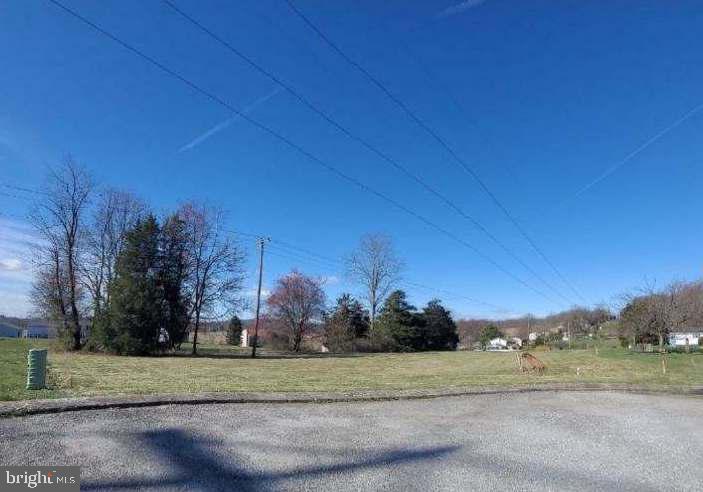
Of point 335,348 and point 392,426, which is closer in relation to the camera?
point 392,426

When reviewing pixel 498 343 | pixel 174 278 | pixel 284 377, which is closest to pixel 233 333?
pixel 174 278

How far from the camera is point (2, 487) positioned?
3824 mm

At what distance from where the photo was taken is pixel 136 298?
1208 inches

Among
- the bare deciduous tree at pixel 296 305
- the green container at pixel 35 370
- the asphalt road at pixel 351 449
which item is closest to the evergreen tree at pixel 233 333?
the bare deciduous tree at pixel 296 305

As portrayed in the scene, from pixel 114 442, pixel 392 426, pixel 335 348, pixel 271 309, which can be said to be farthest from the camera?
pixel 271 309

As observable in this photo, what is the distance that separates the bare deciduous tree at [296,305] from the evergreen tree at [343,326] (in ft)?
6.52

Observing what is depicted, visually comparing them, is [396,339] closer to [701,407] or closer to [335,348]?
[335,348]

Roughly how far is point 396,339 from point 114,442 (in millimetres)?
46962

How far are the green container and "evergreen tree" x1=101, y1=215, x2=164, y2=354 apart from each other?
24.0 m

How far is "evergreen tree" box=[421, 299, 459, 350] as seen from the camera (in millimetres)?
55859

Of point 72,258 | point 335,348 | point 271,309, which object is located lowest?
point 335,348

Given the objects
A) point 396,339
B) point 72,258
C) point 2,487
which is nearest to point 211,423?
point 2,487

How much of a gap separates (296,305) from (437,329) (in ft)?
61.5

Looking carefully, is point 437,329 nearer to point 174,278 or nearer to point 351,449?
point 174,278
